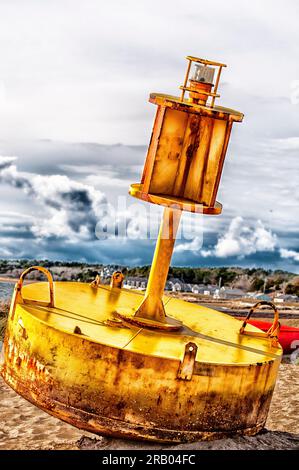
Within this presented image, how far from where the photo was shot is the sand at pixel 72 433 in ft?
21.5

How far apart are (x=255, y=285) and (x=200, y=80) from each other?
64030 mm

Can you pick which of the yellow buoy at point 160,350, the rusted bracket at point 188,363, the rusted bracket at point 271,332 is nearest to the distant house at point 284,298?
the rusted bracket at point 271,332

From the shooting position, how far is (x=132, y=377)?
232 inches

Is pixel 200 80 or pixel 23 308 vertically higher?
pixel 200 80

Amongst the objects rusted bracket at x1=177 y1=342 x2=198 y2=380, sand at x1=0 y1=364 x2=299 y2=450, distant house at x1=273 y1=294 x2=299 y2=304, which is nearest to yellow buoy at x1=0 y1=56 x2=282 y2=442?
rusted bracket at x1=177 y1=342 x2=198 y2=380

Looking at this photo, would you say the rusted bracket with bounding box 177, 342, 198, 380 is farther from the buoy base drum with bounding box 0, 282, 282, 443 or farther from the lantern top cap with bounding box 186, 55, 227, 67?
the lantern top cap with bounding box 186, 55, 227, 67

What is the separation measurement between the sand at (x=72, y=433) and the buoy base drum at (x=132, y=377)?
18 centimetres

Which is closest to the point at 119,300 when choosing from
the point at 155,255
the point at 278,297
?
the point at 155,255

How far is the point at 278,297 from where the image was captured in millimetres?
57906

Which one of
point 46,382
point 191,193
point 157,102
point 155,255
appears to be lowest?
point 46,382

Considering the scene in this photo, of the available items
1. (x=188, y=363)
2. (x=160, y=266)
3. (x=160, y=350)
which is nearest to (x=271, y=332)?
(x=160, y=266)

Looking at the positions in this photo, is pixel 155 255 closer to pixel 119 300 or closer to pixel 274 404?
pixel 119 300

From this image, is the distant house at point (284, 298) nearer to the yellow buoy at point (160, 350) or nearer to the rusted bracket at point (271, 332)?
the rusted bracket at point (271, 332)

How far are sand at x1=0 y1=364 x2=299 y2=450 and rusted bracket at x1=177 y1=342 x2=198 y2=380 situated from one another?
0.75m
